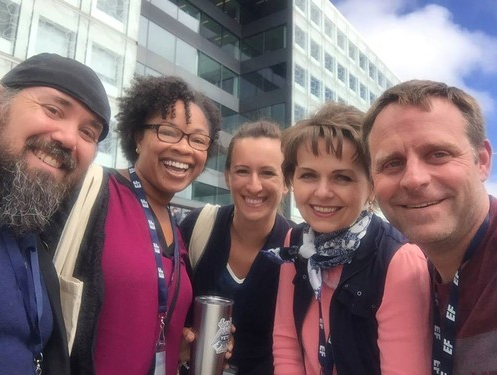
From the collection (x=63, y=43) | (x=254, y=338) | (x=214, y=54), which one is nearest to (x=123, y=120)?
(x=254, y=338)

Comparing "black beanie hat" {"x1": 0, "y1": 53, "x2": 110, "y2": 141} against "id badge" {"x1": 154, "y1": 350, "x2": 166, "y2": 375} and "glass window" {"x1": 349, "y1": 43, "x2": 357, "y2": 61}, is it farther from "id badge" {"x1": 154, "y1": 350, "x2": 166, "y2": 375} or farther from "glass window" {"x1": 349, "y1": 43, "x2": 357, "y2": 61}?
"glass window" {"x1": 349, "y1": 43, "x2": 357, "y2": 61}

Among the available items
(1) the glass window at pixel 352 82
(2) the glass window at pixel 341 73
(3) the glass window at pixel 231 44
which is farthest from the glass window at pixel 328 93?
(3) the glass window at pixel 231 44

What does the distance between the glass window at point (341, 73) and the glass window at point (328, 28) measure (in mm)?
2195

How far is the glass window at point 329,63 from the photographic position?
26859 millimetres

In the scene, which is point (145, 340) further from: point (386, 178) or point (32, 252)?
point (386, 178)

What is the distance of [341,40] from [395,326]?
99.1ft

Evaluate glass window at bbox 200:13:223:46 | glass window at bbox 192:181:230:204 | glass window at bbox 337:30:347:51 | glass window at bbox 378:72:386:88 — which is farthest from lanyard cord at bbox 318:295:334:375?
glass window at bbox 378:72:386:88

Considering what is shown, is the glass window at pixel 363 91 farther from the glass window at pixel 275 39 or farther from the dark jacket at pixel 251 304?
the dark jacket at pixel 251 304

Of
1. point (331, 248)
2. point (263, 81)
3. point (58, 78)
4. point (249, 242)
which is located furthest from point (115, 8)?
Result: point (331, 248)

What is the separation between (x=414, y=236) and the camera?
169cm

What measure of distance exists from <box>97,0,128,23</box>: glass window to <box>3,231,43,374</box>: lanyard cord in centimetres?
1537

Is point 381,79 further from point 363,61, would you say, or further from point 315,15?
point 315,15

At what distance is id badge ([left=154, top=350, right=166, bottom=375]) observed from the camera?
1.96 metres

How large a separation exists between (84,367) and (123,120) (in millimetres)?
1612
